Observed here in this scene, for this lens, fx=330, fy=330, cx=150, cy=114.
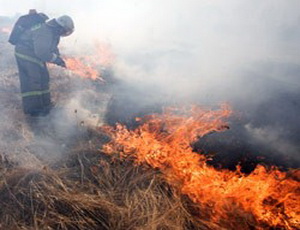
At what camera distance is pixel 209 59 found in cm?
1057

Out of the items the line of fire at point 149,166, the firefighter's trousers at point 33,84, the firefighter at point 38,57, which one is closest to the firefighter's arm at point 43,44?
the firefighter at point 38,57

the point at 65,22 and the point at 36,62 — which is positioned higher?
the point at 65,22

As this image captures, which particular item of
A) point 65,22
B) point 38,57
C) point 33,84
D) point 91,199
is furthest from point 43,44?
point 91,199

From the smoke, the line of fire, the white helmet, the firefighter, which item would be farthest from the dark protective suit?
the smoke

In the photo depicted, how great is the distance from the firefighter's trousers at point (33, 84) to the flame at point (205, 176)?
1897 millimetres

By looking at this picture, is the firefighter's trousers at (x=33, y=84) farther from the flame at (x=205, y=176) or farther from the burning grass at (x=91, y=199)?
the burning grass at (x=91, y=199)

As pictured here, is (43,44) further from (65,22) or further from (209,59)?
(209,59)

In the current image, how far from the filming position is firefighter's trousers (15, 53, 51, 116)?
269 inches

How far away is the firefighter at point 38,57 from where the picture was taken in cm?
662

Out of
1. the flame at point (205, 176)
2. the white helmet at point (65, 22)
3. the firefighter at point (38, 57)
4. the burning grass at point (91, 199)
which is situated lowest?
the burning grass at point (91, 199)

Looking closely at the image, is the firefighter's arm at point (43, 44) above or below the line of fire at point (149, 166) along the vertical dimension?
above

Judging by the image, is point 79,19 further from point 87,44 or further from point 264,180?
point 264,180

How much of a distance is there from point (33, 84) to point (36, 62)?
0.46 meters

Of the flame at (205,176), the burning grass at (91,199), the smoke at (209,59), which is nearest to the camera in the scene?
the burning grass at (91,199)
